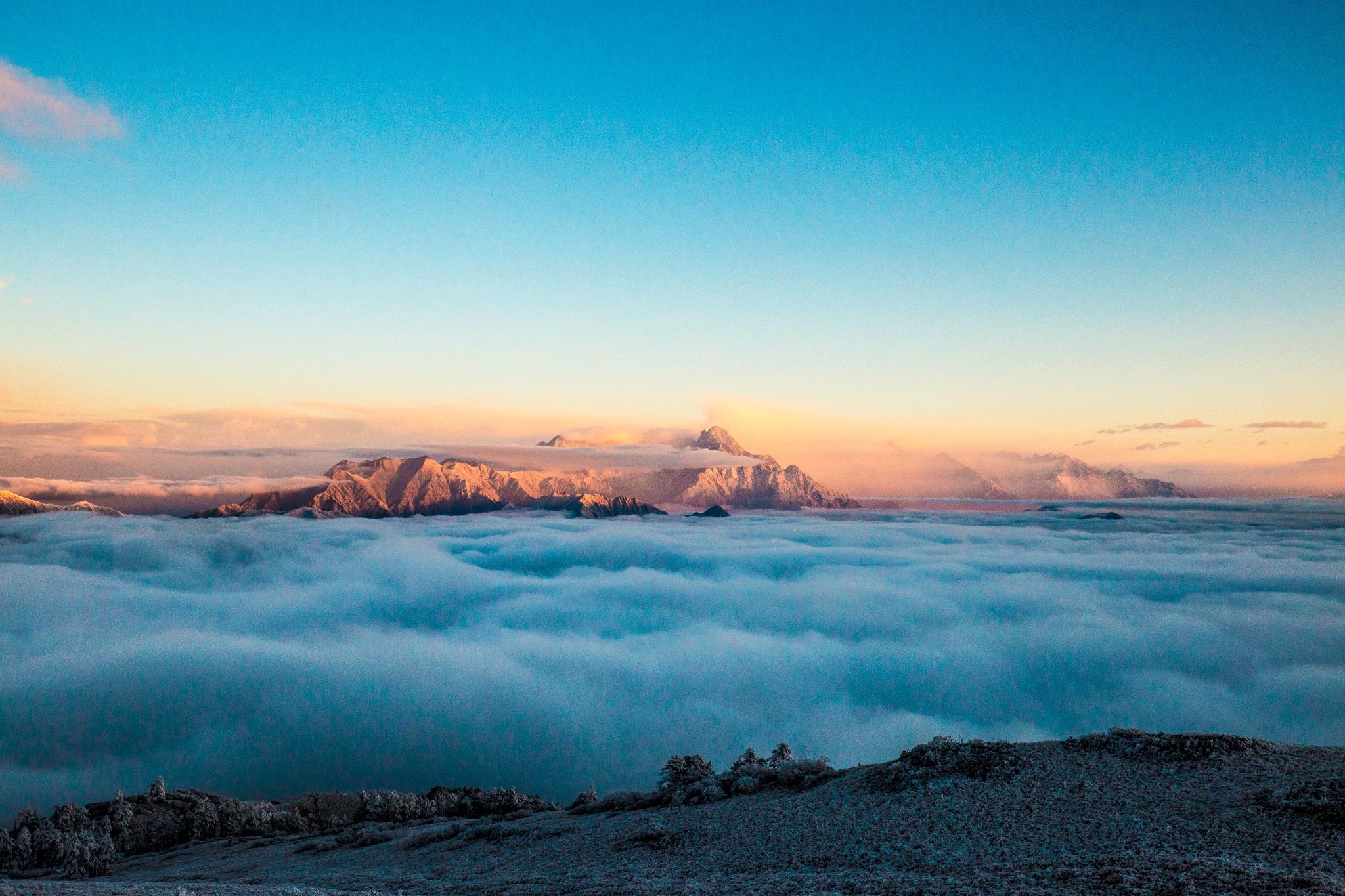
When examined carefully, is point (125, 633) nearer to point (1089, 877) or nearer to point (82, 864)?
point (82, 864)

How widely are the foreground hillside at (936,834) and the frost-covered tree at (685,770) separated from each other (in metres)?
1.58

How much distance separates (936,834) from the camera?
1639 cm

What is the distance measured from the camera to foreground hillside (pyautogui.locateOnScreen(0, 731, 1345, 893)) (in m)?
13.0

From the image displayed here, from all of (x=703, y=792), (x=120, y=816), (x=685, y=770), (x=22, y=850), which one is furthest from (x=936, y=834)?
(x=120, y=816)

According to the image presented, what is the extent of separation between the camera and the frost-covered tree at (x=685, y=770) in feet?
90.2

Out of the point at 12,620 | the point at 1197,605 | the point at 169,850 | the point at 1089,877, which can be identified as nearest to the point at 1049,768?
the point at 1089,877

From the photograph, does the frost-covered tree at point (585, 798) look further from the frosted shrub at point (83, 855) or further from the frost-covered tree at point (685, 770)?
the frosted shrub at point (83, 855)

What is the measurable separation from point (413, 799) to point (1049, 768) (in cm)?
3362

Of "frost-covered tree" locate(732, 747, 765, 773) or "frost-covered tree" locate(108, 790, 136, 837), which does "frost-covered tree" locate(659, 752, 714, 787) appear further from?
"frost-covered tree" locate(108, 790, 136, 837)

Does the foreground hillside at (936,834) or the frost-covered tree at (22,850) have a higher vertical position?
the foreground hillside at (936,834)

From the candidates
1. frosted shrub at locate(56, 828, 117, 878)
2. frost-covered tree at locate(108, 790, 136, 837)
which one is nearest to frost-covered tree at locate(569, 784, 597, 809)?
frosted shrub at locate(56, 828, 117, 878)

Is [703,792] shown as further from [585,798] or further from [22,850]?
[22,850]

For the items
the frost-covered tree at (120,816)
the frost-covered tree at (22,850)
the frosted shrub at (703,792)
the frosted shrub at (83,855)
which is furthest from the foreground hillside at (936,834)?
the frost-covered tree at (120,816)

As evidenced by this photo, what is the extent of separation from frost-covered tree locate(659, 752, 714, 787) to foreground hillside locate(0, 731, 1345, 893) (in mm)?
1577
